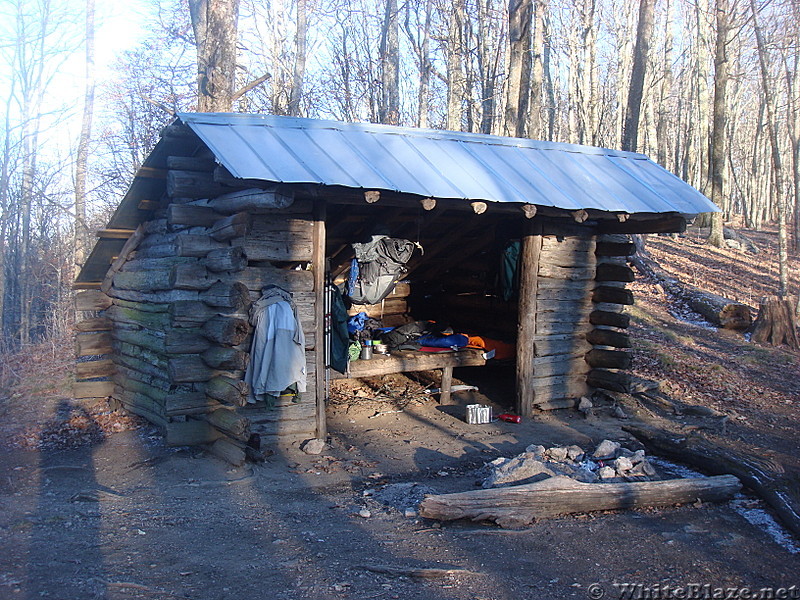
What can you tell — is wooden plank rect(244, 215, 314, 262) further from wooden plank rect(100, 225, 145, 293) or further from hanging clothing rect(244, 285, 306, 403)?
wooden plank rect(100, 225, 145, 293)

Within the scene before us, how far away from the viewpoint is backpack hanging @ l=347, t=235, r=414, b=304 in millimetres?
8281

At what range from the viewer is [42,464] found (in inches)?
263

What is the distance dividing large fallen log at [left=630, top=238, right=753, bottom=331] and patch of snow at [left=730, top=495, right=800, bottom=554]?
9175 mm

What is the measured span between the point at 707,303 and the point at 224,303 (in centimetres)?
1140

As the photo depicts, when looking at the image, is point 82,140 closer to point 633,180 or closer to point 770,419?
point 633,180

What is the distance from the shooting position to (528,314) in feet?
28.1

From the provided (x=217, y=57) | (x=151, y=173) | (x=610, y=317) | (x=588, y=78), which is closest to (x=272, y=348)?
(x=151, y=173)

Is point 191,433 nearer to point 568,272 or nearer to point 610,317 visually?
point 568,272

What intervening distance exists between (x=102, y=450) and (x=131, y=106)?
1521 centimetres

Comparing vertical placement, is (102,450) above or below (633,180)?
below

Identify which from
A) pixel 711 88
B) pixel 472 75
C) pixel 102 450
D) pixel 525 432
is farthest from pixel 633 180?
pixel 711 88

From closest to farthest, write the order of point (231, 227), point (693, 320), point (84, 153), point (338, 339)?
point (231, 227), point (338, 339), point (693, 320), point (84, 153)

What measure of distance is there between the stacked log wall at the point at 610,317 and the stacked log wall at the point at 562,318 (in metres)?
0.12

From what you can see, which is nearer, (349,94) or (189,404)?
(189,404)
